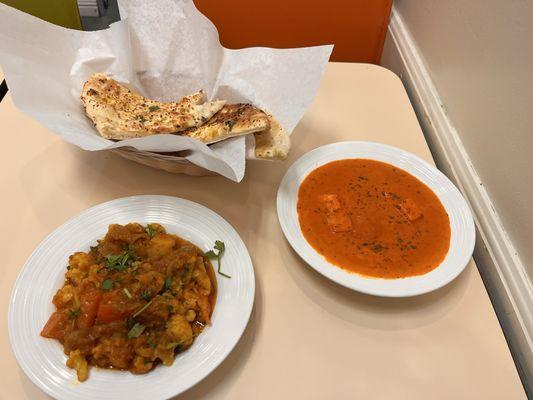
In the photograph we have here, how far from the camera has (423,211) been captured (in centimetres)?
118

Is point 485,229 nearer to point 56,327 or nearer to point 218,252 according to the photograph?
point 218,252

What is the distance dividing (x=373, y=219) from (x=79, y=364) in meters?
0.75

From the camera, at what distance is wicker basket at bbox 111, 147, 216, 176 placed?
114 centimetres

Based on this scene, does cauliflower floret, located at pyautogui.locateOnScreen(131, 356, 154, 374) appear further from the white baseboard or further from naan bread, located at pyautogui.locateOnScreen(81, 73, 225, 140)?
the white baseboard

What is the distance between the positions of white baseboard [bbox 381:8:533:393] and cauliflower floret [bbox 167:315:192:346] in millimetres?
773

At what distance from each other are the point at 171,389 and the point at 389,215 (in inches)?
26.8

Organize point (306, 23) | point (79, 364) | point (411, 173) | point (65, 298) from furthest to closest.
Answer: point (306, 23)
point (411, 173)
point (65, 298)
point (79, 364)

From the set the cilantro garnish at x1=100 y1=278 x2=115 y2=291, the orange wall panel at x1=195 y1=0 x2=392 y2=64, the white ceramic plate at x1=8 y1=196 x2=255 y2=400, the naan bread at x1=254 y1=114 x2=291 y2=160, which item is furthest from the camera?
the orange wall panel at x1=195 y1=0 x2=392 y2=64

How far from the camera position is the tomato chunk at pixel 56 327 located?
2.94 feet

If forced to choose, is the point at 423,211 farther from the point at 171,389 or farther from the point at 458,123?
the point at 171,389

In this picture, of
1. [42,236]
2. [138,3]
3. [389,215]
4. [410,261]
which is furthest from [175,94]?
[410,261]

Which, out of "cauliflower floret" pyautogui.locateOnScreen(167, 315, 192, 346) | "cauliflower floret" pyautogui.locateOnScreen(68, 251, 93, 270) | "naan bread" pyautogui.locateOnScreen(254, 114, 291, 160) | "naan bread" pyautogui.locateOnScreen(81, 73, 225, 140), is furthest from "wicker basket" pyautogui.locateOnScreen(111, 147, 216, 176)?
"cauliflower floret" pyautogui.locateOnScreen(167, 315, 192, 346)

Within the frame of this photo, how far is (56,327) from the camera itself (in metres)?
0.90

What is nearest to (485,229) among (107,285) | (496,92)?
(496,92)
